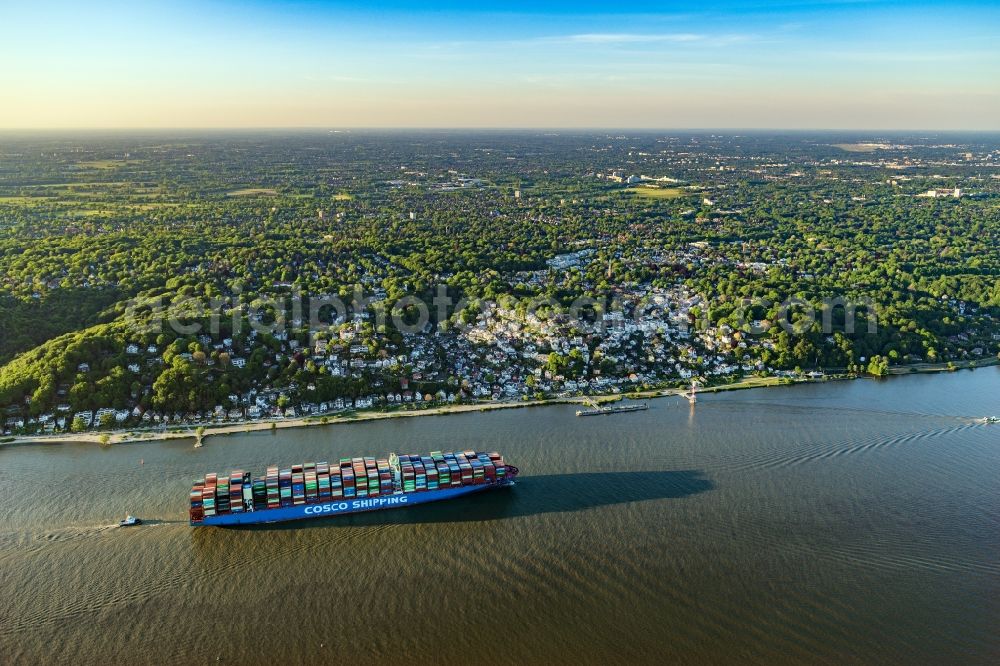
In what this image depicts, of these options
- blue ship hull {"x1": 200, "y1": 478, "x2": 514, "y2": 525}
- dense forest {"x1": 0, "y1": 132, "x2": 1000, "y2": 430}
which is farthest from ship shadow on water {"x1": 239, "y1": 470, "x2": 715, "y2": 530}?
dense forest {"x1": 0, "y1": 132, "x2": 1000, "y2": 430}

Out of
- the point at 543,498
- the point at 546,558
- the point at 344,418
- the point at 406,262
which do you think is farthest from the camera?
the point at 406,262

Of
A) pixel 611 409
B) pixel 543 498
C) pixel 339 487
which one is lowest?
pixel 543 498

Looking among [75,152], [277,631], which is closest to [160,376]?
[277,631]

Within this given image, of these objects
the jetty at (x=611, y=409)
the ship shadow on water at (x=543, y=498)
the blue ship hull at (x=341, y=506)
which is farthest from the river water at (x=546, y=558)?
the jetty at (x=611, y=409)

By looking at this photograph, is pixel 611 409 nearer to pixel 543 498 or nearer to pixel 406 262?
pixel 543 498

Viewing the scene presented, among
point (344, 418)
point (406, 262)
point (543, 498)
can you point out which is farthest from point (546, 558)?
point (406, 262)

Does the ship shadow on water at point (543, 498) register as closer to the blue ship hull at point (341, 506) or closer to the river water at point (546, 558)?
the river water at point (546, 558)

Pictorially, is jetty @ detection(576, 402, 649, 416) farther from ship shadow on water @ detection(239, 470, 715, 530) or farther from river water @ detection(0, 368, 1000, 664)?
ship shadow on water @ detection(239, 470, 715, 530)
